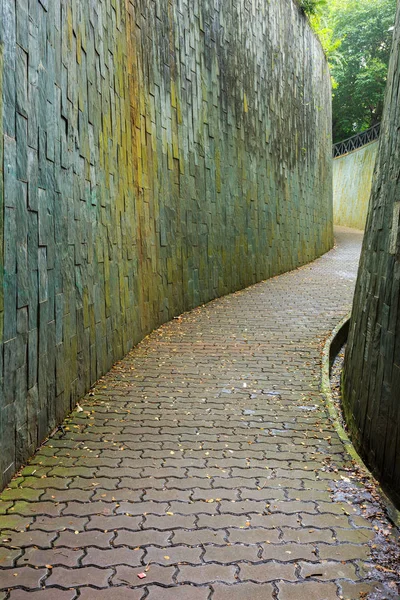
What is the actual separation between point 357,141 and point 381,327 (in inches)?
1100

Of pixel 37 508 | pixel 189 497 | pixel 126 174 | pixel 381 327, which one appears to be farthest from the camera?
pixel 126 174

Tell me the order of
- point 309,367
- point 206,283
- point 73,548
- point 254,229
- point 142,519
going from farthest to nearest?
point 254,229
point 206,283
point 309,367
point 142,519
point 73,548

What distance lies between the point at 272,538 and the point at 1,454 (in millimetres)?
1583

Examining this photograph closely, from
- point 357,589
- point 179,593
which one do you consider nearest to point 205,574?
point 179,593

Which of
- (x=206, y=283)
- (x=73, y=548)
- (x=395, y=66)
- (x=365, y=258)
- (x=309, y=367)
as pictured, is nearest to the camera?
(x=73, y=548)

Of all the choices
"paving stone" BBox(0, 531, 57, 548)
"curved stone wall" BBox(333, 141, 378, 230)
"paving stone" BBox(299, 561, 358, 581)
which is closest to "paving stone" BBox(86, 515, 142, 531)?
"paving stone" BBox(0, 531, 57, 548)

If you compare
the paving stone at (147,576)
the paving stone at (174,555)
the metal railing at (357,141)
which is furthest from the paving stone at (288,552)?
the metal railing at (357,141)

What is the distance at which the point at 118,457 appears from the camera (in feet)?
13.4

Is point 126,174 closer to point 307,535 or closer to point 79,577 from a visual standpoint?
point 307,535

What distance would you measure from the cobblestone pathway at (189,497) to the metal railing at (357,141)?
2554cm

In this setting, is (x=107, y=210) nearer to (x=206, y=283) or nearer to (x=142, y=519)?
(x=142, y=519)

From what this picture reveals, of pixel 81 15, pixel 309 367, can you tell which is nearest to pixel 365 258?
pixel 309 367

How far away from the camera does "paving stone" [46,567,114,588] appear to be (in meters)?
2.64

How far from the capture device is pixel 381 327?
4.18 meters
